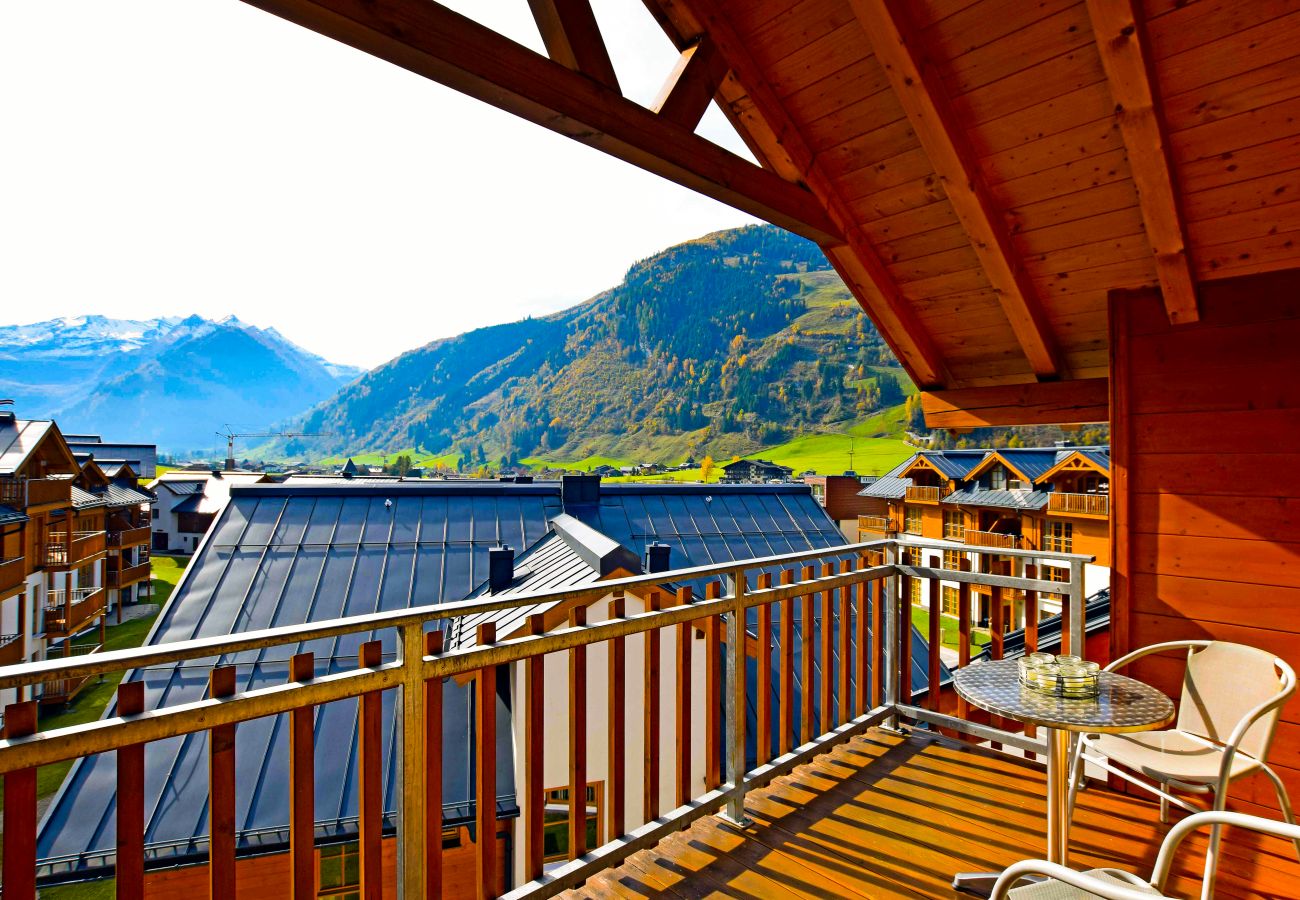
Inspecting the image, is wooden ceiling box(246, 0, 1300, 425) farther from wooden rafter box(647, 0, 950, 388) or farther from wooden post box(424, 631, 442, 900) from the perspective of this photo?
wooden post box(424, 631, 442, 900)

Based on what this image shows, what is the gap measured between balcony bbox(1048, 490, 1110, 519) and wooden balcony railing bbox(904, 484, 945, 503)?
522cm

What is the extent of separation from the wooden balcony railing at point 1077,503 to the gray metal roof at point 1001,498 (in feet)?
0.95

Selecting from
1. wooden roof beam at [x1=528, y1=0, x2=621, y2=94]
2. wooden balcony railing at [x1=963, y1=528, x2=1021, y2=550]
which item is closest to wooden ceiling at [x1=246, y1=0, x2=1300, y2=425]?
wooden roof beam at [x1=528, y1=0, x2=621, y2=94]

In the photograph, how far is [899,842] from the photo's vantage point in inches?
97.7

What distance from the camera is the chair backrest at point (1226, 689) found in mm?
2412

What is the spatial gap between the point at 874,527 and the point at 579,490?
77.2ft

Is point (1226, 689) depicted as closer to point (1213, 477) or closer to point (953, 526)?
point (1213, 477)

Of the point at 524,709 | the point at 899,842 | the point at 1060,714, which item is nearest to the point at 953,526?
the point at 899,842

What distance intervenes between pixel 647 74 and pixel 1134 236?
9.81ft

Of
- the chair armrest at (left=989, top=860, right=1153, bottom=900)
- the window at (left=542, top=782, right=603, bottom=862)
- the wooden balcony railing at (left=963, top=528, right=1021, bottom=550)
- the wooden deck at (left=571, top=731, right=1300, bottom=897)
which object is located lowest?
the window at (left=542, top=782, right=603, bottom=862)

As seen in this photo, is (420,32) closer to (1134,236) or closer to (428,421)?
(1134,236)

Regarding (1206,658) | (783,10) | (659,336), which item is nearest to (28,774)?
(783,10)

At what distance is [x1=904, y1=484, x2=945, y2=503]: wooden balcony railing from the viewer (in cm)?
2756

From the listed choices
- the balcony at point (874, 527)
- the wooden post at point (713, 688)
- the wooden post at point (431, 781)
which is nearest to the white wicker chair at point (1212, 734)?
the wooden post at point (713, 688)
